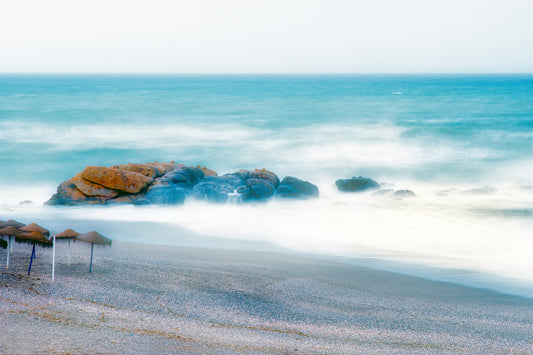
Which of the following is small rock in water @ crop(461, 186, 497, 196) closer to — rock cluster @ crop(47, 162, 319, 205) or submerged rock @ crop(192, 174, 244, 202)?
rock cluster @ crop(47, 162, 319, 205)

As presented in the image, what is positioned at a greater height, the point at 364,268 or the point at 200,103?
the point at 200,103

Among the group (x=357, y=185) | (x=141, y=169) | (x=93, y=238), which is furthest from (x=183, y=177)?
(x=93, y=238)

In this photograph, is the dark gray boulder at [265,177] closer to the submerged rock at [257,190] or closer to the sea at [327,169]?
the submerged rock at [257,190]

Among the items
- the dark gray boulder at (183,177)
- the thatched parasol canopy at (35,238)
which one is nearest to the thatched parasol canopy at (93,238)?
the thatched parasol canopy at (35,238)

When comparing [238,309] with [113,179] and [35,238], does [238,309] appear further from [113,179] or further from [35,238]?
[113,179]

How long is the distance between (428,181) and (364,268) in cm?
1250

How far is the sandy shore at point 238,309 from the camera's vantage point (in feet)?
23.4

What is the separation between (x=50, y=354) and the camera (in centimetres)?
630

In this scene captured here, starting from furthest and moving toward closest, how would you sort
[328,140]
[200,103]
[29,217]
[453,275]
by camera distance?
[200,103], [328,140], [29,217], [453,275]

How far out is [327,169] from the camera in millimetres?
25328

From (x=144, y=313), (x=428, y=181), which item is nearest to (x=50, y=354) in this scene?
(x=144, y=313)

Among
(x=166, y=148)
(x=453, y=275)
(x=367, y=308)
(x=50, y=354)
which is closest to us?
(x=50, y=354)

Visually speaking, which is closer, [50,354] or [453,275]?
[50,354]

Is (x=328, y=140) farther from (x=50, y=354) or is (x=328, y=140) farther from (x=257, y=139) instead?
(x=50, y=354)
